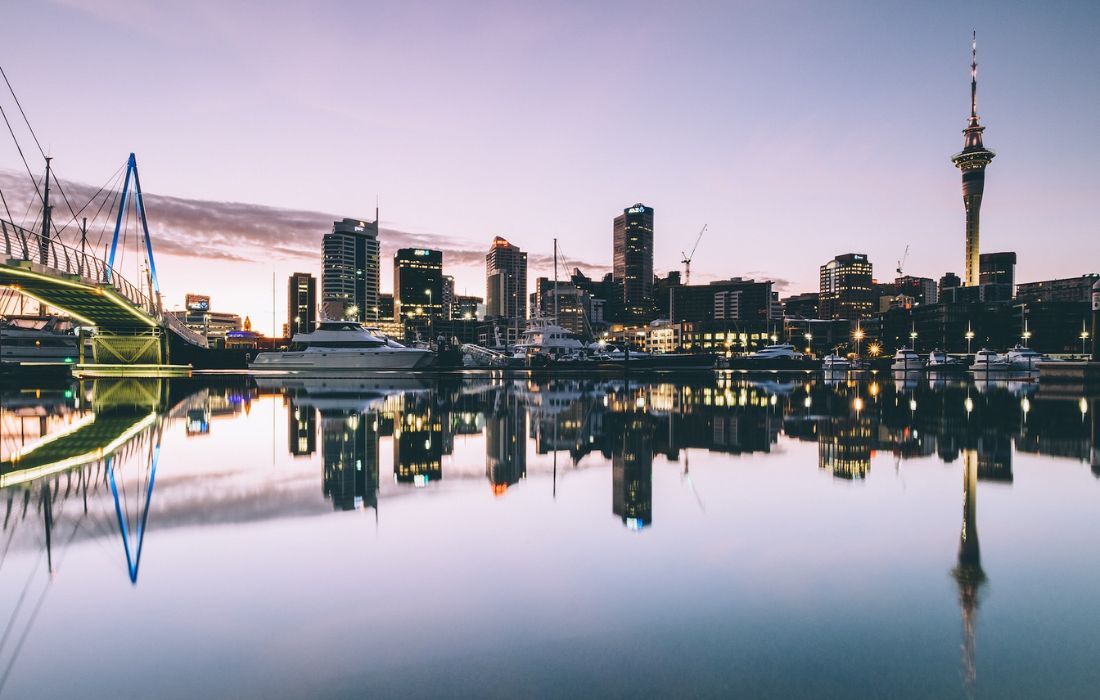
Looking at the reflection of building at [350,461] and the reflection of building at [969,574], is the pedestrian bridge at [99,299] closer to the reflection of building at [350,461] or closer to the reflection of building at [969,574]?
the reflection of building at [350,461]

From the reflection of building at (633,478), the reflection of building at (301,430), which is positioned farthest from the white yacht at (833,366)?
the reflection of building at (301,430)

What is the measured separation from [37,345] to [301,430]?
79792mm

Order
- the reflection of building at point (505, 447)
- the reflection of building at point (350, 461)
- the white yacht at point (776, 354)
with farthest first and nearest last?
the white yacht at point (776, 354) → the reflection of building at point (505, 447) → the reflection of building at point (350, 461)

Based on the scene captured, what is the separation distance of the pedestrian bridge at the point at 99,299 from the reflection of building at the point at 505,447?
2477 cm

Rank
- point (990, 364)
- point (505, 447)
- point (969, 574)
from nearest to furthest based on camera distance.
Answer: point (969, 574), point (505, 447), point (990, 364)

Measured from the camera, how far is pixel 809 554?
701 centimetres

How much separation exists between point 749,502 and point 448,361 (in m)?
63.0

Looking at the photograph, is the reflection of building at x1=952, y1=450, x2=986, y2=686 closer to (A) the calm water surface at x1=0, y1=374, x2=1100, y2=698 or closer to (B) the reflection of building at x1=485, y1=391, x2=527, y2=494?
(A) the calm water surface at x1=0, y1=374, x2=1100, y2=698

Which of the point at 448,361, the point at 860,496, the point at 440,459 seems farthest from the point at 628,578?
the point at 448,361

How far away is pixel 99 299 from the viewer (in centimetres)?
4209

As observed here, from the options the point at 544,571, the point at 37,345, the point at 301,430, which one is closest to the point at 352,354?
the point at 37,345

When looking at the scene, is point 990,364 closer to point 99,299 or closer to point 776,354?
point 776,354

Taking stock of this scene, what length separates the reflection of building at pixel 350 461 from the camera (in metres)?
9.80

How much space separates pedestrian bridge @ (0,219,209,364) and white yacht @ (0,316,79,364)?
19609mm
